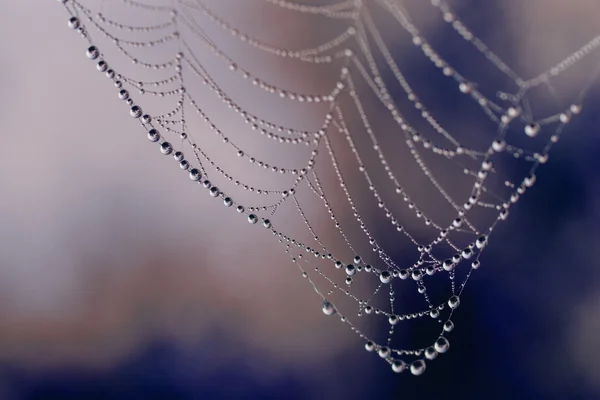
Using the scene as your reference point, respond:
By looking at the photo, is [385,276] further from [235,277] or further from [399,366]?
[235,277]

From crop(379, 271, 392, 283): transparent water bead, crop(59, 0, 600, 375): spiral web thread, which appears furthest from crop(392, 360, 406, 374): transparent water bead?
crop(59, 0, 600, 375): spiral web thread

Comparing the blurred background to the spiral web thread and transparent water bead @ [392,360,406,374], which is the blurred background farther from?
transparent water bead @ [392,360,406,374]

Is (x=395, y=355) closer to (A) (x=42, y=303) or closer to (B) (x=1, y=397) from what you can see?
(A) (x=42, y=303)

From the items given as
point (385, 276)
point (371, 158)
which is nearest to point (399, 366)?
point (385, 276)

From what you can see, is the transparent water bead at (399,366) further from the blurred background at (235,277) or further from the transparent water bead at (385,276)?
the blurred background at (235,277)

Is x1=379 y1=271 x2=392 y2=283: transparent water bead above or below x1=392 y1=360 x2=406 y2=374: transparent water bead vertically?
above

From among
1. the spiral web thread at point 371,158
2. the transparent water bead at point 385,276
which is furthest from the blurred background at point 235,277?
the transparent water bead at point 385,276

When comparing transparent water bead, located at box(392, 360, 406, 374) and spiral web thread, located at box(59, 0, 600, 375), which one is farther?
spiral web thread, located at box(59, 0, 600, 375)

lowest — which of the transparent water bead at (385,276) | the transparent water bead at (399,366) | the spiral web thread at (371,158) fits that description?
the transparent water bead at (399,366)
